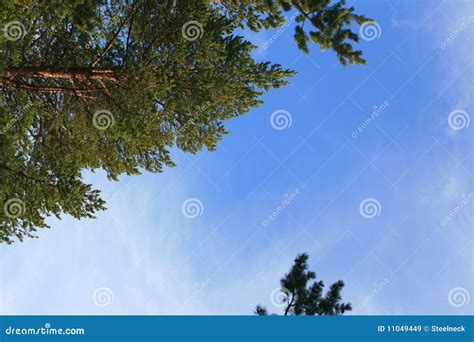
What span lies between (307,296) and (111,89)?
8519 millimetres

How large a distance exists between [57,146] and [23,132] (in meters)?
1.93

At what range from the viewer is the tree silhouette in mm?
13586

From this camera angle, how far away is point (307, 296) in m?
13.7

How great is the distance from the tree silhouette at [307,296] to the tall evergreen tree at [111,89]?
16.8ft

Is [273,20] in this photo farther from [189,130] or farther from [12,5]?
[12,5]

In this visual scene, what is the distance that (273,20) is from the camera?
11938 millimetres

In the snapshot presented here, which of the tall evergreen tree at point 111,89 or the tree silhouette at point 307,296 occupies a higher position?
the tall evergreen tree at point 111,89

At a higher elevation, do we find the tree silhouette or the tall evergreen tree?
the tall evergreen tree

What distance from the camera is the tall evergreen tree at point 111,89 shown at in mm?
9930

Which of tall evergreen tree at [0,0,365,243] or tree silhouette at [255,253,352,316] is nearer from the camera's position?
tall evergreen tree at [0,0,365,243]

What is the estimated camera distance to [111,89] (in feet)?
35.1

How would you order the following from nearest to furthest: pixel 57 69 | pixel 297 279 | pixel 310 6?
pixel 310 6, pixel 57 69, pixel 297 279

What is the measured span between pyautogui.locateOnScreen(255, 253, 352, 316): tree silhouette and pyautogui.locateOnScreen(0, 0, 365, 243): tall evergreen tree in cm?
513
